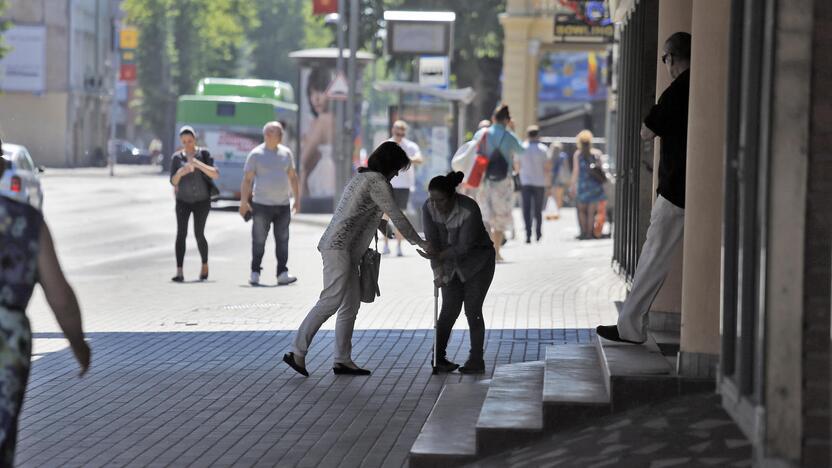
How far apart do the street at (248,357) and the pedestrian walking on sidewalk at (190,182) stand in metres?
0.65

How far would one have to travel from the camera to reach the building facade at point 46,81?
86688 mm

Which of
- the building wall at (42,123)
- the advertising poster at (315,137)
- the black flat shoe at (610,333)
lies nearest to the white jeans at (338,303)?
the black flat shoe at (610,333)

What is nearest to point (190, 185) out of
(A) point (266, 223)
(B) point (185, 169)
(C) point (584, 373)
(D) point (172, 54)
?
(B) point (185, 169)

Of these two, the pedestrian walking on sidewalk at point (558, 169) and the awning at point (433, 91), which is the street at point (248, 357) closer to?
the awning at point (433, 91)

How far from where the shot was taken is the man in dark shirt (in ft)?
29.9

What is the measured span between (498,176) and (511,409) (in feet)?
38.9

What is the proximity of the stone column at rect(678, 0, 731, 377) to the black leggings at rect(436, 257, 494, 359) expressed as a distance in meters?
2.84

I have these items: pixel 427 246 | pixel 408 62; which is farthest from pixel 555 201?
pixel 427 246

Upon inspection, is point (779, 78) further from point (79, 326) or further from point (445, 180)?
point (445, 180)

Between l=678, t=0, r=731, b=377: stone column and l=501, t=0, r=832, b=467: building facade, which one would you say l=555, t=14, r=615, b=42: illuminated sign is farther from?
l=501, t=0, r=832, b=467: building facade

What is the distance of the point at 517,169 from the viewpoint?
2947cm

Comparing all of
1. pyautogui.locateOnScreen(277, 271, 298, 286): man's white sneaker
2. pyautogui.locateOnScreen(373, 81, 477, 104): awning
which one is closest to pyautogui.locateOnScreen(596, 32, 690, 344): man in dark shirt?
pyautogui.locateOnScreen(277, 271, 298, 286): man's white sneaker

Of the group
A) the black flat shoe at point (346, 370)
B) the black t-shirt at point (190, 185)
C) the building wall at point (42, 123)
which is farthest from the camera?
the building wall at point (42, 123)

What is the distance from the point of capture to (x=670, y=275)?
36.0 ft
